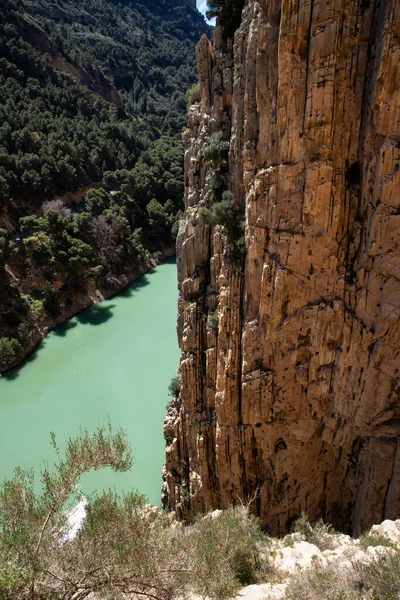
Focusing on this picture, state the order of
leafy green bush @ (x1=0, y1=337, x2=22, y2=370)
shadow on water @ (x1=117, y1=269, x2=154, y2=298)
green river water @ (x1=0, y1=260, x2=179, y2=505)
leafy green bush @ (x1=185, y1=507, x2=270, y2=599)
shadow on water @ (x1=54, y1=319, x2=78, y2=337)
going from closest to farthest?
leafy green bush @ (x1=185, y1=507, x2=270, y2=599) < green river water @ (x1=0, y1=260, x2=179, y2=505) < leafy green bush @ (x1=0, y1=337, x2=22, y2=370) < shadow on water @ (x1=54, y1=319, x2=78, y2=337) < shadow on water @ (x1=117, y1=269, x2=154, y2=298)

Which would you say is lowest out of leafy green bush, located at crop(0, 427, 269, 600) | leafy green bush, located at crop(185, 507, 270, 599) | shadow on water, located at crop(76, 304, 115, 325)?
shadow on water, located at crop(76, 304, 115, 325)

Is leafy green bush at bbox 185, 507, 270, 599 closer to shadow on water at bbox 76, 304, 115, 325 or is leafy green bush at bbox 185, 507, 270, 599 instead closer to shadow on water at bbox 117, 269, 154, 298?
shadow on water at bbox 76, 304, 115, 325

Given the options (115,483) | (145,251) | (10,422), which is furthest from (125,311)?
(115,483)

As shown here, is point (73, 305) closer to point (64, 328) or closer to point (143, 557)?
point (64, 328)

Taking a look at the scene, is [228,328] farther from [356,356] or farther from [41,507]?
[41,507]

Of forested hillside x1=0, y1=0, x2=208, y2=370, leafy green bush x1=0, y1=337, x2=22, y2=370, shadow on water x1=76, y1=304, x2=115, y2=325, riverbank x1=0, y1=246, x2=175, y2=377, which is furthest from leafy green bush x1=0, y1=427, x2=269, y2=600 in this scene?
shadow on water x1=76, y1=304, x2=115, y2=325

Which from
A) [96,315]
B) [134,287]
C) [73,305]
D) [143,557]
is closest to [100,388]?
[96,315]

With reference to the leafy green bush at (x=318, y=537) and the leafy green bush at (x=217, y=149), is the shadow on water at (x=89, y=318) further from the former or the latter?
the leafy green bush at (x=318, y=537)
